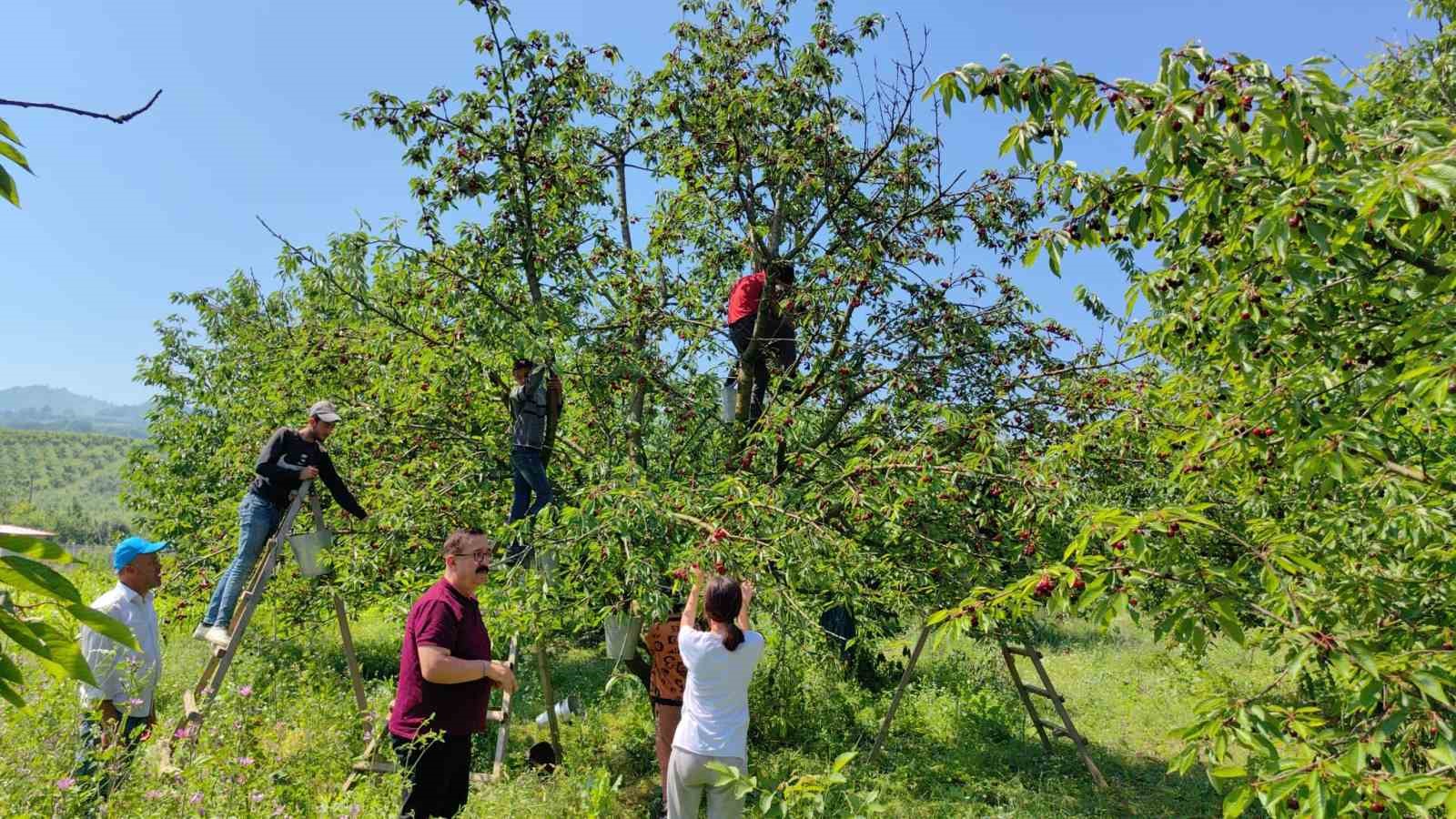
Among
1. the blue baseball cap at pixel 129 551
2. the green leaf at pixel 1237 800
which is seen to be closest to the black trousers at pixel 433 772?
the blue baseball cap at pixel 129 551

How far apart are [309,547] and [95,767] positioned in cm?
191

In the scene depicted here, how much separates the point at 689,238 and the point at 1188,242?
195 inches

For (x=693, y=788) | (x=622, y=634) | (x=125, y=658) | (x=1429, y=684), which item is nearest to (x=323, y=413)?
(x=125, y=658)

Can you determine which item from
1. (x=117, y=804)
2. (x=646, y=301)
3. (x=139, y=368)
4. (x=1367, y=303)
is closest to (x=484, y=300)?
(x=646, y=301)

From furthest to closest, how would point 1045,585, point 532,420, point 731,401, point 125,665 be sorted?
1. point 731,401
2. point 532,420
3. point 125,665
4. point 1045,585

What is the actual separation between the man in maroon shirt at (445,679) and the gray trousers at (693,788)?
0.94 m

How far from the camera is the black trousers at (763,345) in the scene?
22.8 feet

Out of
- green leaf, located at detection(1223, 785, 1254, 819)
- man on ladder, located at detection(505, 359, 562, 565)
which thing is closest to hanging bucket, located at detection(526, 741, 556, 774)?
man on ladder, located at detection(505, 359, 562, 565)

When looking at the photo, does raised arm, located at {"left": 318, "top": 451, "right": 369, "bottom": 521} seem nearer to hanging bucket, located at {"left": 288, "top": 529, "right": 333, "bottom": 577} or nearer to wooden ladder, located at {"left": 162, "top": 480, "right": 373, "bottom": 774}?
wooden ladder, located at {"left": 162, "top": 480, "right": 373, "bottom": 774}

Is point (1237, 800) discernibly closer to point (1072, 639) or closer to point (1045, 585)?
point (1045, 585)

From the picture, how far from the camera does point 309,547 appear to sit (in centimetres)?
549

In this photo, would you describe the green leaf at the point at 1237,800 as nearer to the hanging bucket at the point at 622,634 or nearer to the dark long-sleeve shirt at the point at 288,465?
the hanging bucket at the point at 622,634

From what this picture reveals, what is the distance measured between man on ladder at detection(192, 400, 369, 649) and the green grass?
2.38ft

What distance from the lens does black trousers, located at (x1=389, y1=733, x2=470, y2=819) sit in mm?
3674
